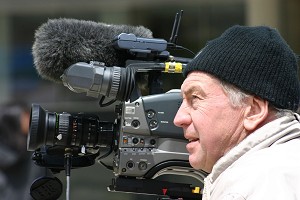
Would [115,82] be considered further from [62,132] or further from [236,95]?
[236,95]

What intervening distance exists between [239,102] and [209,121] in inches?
4.2

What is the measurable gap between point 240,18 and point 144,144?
5.15 m

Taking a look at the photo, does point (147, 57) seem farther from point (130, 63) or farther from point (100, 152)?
point (100, 152)

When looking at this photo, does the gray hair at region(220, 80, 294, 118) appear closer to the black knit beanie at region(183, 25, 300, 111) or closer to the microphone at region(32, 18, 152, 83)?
the black knit beanie at region(183, 25, 300, 111)

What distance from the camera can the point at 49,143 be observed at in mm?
2697

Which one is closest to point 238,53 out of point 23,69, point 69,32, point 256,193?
point 256,193

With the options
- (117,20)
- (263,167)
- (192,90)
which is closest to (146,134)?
(192,90)

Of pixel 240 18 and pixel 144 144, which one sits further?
pixel 240 18

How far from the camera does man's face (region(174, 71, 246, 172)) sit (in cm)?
204

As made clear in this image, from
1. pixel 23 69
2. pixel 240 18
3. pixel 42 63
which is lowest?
pixel 23 69

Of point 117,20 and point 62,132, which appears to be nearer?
point 62,132

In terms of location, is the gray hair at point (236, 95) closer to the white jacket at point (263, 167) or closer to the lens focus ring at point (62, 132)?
the white jacket at point (263, 167)

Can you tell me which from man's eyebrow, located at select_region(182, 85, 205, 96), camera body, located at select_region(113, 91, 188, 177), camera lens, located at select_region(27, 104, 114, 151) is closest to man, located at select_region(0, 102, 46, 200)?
camera lens, located at select_region(27, 104, 114, 151)

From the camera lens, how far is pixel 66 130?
8.86ft
